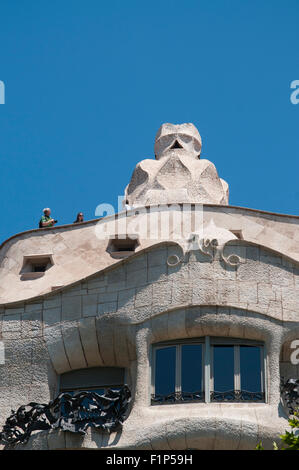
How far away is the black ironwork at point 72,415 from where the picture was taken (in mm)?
24453

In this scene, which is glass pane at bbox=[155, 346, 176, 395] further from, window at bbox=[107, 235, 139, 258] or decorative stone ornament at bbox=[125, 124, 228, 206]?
decorative stone ornament at bbox=[125, 124, 228, 206]

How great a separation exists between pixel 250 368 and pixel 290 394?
1.08 metres

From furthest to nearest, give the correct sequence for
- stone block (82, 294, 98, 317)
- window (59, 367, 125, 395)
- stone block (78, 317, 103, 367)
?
window (59, 367, 125, 395), stone block (82, 294, 98, 317), stone block (78, 317, 103, 367)

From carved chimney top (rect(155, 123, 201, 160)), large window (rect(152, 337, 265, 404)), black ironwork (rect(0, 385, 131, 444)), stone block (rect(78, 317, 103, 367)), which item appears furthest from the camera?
carved chimney top (rect(155, 123, 201, 160))

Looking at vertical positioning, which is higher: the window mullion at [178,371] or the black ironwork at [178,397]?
the window mullion at [178,371]

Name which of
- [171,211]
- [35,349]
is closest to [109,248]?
[171,211]

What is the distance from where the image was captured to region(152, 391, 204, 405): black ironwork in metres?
24.6

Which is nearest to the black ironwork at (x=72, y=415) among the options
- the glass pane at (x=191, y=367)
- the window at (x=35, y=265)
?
the glass pane at (x=191, y=367)

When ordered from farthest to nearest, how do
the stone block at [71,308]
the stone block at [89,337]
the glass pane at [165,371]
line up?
1. the stone block at [71,308]
2. the stone block at [89,337]
3. the glass pane at [165,371]

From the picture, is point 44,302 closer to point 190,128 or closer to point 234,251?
point 234,251

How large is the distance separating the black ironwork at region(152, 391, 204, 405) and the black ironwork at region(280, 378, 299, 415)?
169 cm

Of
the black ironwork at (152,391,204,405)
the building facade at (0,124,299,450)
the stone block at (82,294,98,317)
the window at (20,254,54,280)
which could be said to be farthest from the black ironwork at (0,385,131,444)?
the window at (20,254,54,280)

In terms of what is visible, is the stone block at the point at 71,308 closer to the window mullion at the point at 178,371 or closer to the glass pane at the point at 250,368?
the window mullion at the point at 178,371

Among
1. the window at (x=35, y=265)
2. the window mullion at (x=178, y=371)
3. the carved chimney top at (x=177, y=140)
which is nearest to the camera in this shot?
the window mullion at (x=178, y=371)
